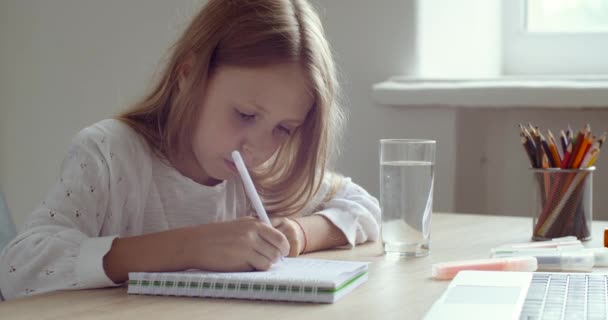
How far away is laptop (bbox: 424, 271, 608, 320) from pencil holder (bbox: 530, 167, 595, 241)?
0.30 m

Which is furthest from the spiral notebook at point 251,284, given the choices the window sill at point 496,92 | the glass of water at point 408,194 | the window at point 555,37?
the window at point 555,37

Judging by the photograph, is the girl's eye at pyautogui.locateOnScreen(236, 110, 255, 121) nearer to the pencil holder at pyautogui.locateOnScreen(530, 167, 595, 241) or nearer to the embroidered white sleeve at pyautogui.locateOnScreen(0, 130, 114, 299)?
the embroidered white sleeve at pyautogui.locateOnScreen(0, 130, 114, 299)

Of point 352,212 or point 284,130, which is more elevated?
point 284,130

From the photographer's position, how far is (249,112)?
1.16 metres

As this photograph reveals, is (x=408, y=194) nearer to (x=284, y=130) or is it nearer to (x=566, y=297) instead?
(x=284, y=130)

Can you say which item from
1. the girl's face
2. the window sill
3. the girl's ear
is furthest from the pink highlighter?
the window sill

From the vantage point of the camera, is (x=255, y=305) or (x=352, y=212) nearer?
(x=255, y=305)

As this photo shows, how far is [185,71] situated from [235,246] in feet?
1.26

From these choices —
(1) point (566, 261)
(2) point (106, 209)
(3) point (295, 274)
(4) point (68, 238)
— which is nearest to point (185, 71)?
(2) point (106, 209)

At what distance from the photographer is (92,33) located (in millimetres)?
2252

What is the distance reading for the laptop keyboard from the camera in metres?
0.76

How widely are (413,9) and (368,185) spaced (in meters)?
0.38

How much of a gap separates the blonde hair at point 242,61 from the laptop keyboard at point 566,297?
443 mm

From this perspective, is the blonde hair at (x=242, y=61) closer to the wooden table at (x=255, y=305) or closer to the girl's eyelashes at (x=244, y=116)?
the girl's eyelashes at (x=244, y=116)
